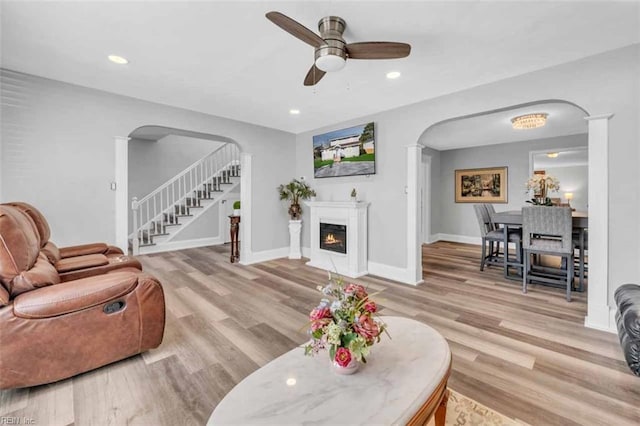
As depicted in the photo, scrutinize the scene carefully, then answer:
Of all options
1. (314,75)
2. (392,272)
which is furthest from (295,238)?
(314,75)

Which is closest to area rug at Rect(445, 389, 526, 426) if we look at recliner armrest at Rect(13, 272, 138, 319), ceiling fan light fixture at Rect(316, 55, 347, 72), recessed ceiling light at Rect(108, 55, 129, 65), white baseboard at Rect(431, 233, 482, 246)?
recliner armrest at Rect(13, 272, 138, 319)

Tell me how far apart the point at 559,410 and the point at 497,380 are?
1.06 ft

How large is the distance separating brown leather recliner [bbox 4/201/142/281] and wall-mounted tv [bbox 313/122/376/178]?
10.7 feet

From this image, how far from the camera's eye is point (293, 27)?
5.62ft

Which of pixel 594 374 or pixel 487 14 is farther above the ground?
pixel 487 14

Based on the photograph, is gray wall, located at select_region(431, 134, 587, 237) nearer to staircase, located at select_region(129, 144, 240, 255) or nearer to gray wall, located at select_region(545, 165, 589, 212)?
staircase, located at select_region(129, 144, 240, 255)

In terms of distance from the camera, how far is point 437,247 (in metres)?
6.63

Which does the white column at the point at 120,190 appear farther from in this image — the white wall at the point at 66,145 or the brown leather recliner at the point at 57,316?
the brown leather recliner at the point at 57,316

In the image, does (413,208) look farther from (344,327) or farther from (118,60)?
(118,60)

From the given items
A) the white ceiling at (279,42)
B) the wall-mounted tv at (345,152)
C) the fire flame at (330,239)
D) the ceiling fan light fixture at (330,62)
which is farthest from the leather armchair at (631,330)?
the fire flame at (330,239)

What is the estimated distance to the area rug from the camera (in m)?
1.50

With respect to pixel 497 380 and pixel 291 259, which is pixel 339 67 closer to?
pixel 497 380

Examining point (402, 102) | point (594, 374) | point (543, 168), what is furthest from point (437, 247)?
point (543, 168)

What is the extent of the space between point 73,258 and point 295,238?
11.1 ft
